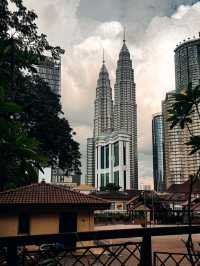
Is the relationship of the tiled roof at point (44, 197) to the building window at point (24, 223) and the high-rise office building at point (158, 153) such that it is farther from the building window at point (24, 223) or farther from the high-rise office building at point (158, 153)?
the high-rise office building at point (158, 153)

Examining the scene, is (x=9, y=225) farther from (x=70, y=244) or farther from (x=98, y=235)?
(x=98, y=235)

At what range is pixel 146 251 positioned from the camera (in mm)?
2406

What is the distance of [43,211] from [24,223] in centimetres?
102

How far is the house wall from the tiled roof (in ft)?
2.06

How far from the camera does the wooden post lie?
2395 mm

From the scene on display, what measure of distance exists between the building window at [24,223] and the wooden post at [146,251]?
14.3 m

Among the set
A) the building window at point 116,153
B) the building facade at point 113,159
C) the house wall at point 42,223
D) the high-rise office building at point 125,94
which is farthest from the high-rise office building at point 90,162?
the house wall at point 42,223

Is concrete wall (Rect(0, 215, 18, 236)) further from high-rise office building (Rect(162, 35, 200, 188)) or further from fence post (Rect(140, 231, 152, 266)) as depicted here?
high-rise office building (Rect(162, 35, 200, 188))

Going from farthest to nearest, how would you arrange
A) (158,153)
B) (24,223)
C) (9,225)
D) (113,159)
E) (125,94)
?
1. (125,94)
2. (113,159)
3. (158,153)
4. (24,223)
5. (9,225)

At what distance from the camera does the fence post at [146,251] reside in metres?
2.39

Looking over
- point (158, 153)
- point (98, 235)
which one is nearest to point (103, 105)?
point (158, 153)

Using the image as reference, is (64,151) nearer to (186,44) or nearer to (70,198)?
(70,198)

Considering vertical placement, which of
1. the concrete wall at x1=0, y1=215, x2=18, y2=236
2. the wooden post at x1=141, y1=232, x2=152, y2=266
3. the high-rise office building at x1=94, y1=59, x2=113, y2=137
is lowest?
the concrete wall at x1=0, y1=215, x2=18, y2=236

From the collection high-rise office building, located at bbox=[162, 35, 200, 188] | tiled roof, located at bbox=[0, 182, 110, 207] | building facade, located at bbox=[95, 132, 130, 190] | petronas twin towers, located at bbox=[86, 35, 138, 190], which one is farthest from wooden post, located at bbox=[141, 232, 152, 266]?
petronas twin towers, located at bbox=[86, 35, 138, 190]
